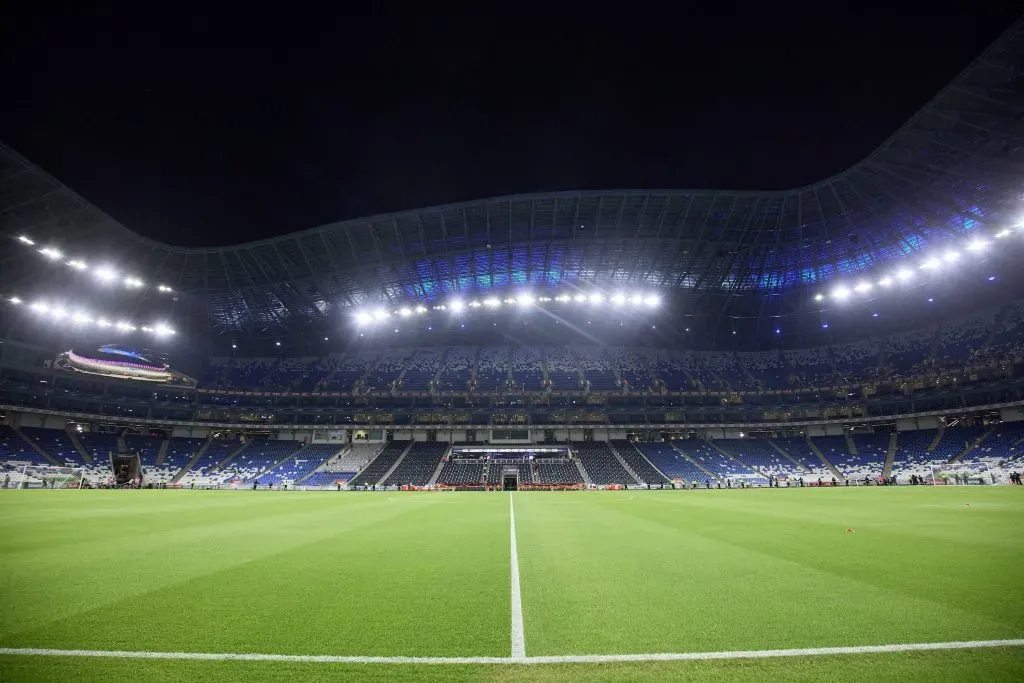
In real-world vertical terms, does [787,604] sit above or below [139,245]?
below

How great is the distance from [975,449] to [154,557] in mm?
65723

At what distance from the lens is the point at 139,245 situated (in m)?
42.9

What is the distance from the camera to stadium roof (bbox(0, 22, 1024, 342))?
3228 centimetres

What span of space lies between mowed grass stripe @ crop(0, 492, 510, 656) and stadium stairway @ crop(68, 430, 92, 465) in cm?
5475

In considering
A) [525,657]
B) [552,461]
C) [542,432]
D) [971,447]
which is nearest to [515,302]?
[542,432]

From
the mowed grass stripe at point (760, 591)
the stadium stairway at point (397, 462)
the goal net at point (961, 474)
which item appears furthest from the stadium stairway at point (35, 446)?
the goal net at point (961, 474)

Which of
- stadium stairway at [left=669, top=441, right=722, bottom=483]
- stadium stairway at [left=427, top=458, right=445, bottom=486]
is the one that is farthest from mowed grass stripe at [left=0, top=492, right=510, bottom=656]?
stadium stairway at [left=669, top=441, right=722, bottom=483]

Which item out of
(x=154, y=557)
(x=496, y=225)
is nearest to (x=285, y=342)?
(x=496, y=225)

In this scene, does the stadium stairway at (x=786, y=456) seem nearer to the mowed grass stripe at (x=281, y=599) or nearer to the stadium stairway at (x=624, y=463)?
the stadium stairway at (x=624, y=463)

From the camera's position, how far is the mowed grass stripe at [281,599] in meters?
4.08

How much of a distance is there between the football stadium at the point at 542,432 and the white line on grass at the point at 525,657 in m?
0.04

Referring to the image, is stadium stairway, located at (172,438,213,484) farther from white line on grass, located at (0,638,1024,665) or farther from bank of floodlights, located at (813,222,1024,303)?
bank of floodlights, located at (813,222,1024,303)

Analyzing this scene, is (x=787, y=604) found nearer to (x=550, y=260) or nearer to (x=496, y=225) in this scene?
(x=496, y=225)

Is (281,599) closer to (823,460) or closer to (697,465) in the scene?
(697,465)
